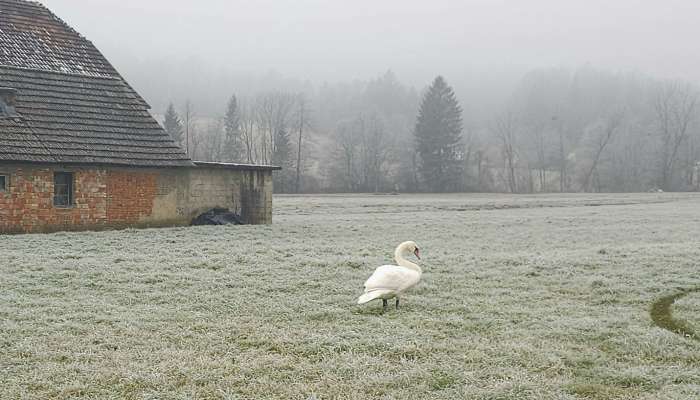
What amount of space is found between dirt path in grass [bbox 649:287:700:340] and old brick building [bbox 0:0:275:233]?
1532cm

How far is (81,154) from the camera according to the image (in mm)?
19453

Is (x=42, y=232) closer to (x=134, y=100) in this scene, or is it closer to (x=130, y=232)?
(x=130, y=232)

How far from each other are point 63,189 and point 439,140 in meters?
60.5

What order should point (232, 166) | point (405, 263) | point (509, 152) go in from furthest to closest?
point (509, 152) → point (232, 166) → point (405, 263)

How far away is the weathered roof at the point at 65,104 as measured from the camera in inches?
756

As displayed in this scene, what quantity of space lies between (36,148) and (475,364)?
16249mm

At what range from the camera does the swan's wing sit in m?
8.38

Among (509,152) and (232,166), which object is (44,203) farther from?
(509,152)

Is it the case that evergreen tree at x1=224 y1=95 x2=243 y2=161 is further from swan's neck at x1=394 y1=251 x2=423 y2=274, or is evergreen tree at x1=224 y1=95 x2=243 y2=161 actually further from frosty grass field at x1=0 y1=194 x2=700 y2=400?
swan's neck at x1=394 y1=251 x2=423 y2=274

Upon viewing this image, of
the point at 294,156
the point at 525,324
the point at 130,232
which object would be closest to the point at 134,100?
the point at 130,232

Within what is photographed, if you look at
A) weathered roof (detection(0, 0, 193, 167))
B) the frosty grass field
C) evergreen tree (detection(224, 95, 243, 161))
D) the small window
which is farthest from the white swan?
evergreen tree (detection(224, 95, 243, 161))

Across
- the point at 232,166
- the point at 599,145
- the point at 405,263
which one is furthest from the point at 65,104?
the point at 599,145

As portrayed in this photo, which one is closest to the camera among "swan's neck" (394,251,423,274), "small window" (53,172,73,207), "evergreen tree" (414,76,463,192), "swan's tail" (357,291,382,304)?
"swan's tail" (357,291,382,304)

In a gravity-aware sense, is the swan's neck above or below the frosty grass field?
above
